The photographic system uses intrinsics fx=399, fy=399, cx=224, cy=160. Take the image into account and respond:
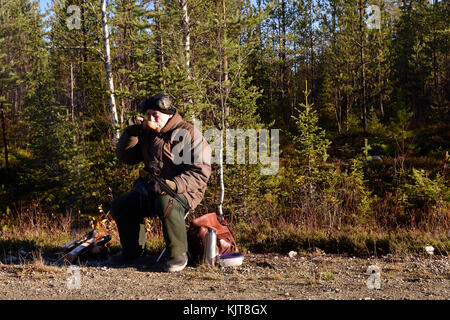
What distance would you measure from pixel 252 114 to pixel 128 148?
6.02m

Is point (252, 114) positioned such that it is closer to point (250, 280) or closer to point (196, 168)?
point (196, 168)

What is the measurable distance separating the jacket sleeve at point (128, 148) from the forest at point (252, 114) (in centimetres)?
172

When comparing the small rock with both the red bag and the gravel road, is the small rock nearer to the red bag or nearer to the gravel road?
the gravel road

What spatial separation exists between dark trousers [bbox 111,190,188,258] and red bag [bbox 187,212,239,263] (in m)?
0.21

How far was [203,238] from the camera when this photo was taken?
4562mm

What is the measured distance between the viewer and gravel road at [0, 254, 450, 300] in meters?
3.40

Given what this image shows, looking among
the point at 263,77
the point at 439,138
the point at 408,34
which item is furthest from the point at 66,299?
the point at 408,34

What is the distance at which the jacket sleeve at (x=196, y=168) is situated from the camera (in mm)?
4441

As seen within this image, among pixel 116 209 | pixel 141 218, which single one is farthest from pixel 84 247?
pixel 141 218

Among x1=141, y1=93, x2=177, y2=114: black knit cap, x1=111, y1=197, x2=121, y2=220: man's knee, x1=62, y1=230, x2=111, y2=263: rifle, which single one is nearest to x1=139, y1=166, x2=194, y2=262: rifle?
x1=111, y1=197, x2=121, y2=220: man's knee

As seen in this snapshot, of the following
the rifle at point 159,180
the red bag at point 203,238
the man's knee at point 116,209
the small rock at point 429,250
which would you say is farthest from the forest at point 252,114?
the man's knee at point 116,209

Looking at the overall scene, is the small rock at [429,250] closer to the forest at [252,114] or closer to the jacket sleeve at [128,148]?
the forest at [252,114]

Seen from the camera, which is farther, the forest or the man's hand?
the forest
